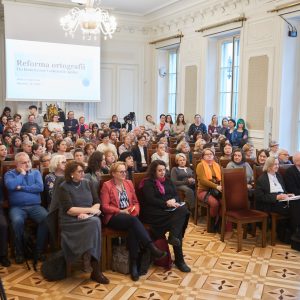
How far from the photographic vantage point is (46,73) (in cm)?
1123

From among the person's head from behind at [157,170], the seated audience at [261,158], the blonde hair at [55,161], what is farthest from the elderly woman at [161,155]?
the blonde hair at [55,161]

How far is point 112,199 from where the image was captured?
4.05 meters

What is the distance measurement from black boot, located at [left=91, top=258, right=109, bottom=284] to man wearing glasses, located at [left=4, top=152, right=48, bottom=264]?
63cm

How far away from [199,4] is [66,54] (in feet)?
12.5

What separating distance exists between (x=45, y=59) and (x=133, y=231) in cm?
842

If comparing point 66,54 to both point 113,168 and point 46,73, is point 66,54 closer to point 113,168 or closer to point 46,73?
point 46,73

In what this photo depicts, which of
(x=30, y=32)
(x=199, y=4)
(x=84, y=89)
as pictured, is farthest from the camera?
(x=84, y=89)

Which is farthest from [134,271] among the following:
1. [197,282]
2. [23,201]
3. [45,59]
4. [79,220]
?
[45,59]

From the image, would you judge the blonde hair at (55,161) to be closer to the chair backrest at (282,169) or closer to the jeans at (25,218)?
the jeans at (25,218)

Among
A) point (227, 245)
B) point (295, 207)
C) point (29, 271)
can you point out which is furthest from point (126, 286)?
point (295, 207)

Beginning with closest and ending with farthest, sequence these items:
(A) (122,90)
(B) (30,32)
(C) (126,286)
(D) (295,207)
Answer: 1. (C) (126,286)
2. (D) (295,207)
3. (B) (30,32)
4. (A) (122,90)

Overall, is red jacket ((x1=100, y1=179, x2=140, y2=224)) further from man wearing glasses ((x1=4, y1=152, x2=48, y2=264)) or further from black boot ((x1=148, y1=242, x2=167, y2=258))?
man wearing glasses ((x1=4, y1=152, x2=48, y2=264))

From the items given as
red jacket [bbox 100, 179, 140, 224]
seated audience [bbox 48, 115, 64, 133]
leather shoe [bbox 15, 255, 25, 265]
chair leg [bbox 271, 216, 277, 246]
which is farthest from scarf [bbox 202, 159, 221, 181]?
seated audience [bbox 48, 115, 64, 133]

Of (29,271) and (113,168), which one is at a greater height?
(113,168)
